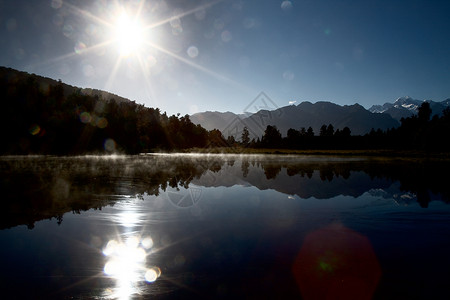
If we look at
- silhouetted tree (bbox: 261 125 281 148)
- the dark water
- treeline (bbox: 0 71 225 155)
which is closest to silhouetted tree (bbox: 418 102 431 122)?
silhouetted tree (bbox: 261 125 281 148)

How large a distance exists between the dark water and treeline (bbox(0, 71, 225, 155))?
80.9m

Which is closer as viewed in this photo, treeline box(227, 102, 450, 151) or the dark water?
the dark water

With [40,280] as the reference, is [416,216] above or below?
below

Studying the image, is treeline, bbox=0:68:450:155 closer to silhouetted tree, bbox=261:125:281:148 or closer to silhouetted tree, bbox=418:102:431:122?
silhouetted tree, bbox=418:102:431:122

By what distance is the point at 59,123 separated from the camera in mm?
89438

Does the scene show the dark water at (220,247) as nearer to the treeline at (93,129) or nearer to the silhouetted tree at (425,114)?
the treeline at (93,129)

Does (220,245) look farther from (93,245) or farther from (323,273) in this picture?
(93,245)

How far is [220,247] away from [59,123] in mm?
99923

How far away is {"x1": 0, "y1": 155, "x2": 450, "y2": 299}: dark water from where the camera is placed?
552 cm

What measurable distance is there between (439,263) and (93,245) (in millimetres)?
9772

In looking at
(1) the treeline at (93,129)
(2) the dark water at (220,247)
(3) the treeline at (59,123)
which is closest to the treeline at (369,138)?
(1) the treeline at (93,129)

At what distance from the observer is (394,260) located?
278 inches

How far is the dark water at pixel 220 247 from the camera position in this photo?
18.1ft

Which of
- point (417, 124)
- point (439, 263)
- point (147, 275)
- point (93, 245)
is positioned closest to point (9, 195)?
point (93, 245)
